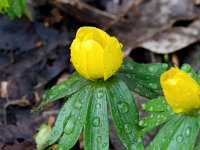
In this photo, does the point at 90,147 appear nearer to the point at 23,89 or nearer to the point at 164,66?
the point at 164,66

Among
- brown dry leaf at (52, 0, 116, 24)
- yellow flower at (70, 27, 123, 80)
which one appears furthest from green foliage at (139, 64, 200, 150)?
brown dry leaf at (52, 0, 116, 24)

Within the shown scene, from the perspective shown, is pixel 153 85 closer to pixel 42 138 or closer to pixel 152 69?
pixel 152 69

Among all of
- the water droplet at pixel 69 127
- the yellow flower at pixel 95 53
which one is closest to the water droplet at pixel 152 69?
the yellow flower at pixel 95 53

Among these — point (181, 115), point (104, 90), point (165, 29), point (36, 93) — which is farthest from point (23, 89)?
point (181, 115)

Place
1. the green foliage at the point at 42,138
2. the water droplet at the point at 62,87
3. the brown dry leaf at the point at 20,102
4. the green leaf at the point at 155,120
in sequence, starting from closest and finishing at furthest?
the green leaf at the point at 155,120
the water droplet at the point at 62,87
the green foliage at the point at 42,138
the brown dry leaf at the point at 20,102

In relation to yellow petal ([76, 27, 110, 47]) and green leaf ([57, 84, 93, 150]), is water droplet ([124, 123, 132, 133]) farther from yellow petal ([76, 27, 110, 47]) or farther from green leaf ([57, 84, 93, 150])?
yellow petal ([76, 27, 110, 47])

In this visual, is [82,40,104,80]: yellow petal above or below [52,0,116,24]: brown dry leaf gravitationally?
above

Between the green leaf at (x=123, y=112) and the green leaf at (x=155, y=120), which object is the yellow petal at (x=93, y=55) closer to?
the green leaf at (x=123, y=112)
